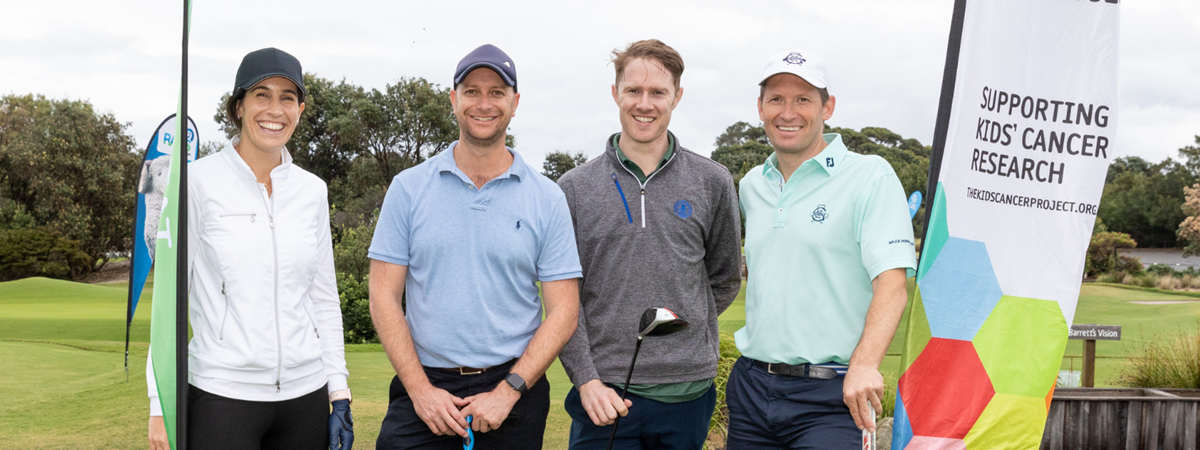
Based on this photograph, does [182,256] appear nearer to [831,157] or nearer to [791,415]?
[791,415]

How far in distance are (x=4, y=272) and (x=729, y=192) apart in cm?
3099

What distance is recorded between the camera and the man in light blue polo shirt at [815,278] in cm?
256

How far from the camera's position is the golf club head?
235 centimetres

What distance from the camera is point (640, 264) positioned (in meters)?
3.01

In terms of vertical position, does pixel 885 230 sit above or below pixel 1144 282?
above

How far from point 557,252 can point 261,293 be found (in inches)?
37.2

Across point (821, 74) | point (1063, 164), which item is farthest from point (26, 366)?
point (1063, 164)

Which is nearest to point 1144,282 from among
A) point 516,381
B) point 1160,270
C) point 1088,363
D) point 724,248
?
point 1160,270

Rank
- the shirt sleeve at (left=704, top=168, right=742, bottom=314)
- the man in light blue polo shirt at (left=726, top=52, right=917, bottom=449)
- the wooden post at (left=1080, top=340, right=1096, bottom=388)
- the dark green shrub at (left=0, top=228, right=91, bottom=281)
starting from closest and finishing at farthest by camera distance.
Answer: the man in light blue polo shirt at (left=726, top=52, right=917, bottom=449) < the shirt sleeve at (left=704, top=168, right=742, bottom=314) < the wooden post at (left=1080, top=340, right=1096, bottom=388) < the dark green shrub at (left=0, top=228, right=91, bottom=281)

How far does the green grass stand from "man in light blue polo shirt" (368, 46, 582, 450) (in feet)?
11.3

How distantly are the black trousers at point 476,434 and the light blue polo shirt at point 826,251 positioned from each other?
0.81m

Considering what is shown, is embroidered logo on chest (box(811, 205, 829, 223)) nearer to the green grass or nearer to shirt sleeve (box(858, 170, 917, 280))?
shirt sleeve (box(858, 170, 917, 280))

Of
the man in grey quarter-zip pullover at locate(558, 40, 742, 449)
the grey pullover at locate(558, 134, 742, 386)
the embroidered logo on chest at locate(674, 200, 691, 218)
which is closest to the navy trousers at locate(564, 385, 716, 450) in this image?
the man in grey quarter-zip pullover at locate(558, 40, 742, 449)

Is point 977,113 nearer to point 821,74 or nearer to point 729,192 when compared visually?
point 821,74
